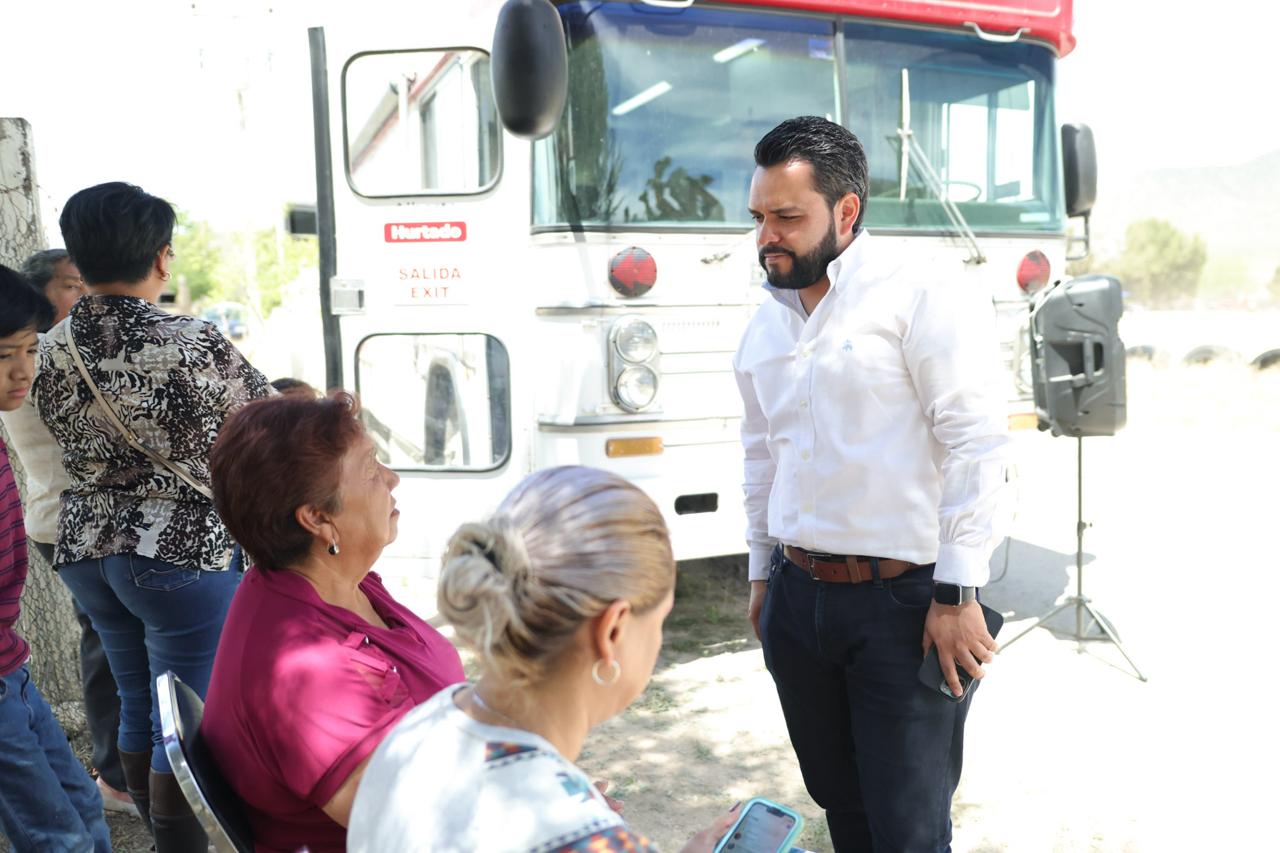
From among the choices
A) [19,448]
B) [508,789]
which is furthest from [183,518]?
[508,789]

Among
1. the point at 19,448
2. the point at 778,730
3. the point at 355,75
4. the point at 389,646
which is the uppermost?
the point at 355,75

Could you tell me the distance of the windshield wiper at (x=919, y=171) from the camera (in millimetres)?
4707

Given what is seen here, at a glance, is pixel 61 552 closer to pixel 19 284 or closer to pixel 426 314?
pixel 19 284

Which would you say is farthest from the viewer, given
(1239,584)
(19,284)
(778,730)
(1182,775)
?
(1239,584)

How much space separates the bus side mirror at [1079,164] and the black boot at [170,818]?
4.76 m

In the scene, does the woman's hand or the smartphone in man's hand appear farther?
the smartphone in man's hand

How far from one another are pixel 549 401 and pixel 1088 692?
254 centimetres

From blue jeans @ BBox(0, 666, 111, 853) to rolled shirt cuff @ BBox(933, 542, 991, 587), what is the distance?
195 cm

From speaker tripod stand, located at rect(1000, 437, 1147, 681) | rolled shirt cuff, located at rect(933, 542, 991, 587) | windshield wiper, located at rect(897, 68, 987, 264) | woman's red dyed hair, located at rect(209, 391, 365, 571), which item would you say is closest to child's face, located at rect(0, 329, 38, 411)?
woman's red dyed hair, located at rect(209, 391, 365, 571)

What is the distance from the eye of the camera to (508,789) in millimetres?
1141

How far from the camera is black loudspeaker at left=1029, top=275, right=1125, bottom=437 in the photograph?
457 centimetres

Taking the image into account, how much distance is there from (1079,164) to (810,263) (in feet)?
11.6

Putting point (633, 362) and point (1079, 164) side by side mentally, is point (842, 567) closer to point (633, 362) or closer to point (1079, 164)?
point (633, 362)

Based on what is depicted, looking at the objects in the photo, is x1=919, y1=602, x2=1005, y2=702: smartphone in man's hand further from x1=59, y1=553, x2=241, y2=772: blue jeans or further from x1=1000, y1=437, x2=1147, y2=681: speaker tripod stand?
x1=1000, y1=437, x2=1147, y2=681: speaker tripod stand
